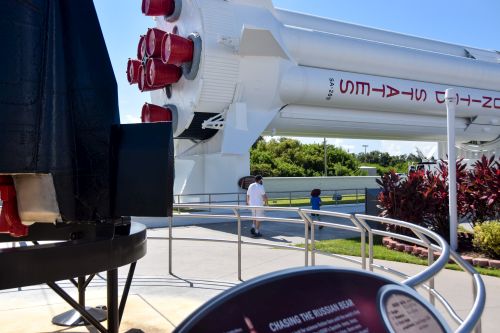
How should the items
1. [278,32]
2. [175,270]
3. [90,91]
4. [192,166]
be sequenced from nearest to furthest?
[90,91], [175,270], [278,32], [192,166]

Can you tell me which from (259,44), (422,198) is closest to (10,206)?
(422,198)

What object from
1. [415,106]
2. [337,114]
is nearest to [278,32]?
[337,114]

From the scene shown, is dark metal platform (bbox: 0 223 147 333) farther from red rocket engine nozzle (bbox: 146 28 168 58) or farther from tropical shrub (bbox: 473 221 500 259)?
red rocket engine nozzle (bbox: 146 28 168 58)

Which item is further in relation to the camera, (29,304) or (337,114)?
(337,114)

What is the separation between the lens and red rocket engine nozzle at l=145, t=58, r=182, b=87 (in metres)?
12.6

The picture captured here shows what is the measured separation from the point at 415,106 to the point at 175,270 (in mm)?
11873

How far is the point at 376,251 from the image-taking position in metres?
7.74

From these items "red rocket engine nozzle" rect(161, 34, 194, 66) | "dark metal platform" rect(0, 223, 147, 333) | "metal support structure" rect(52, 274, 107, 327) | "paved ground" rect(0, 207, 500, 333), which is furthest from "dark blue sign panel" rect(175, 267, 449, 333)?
"red rocket engine nozzle" rect(161, 34, 194, 66)

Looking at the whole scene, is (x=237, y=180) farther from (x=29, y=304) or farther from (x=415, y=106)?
(x=29, y=304)

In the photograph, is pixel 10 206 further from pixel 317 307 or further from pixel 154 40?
pixel 154 40

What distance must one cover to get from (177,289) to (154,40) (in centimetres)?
880

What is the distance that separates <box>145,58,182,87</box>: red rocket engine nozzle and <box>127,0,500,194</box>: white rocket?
3 centimetres

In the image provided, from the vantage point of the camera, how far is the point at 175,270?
6375 millimetres

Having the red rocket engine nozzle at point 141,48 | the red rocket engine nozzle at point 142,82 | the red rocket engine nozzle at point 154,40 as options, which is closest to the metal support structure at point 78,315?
the red rocket engine nozzle at point 154,40
